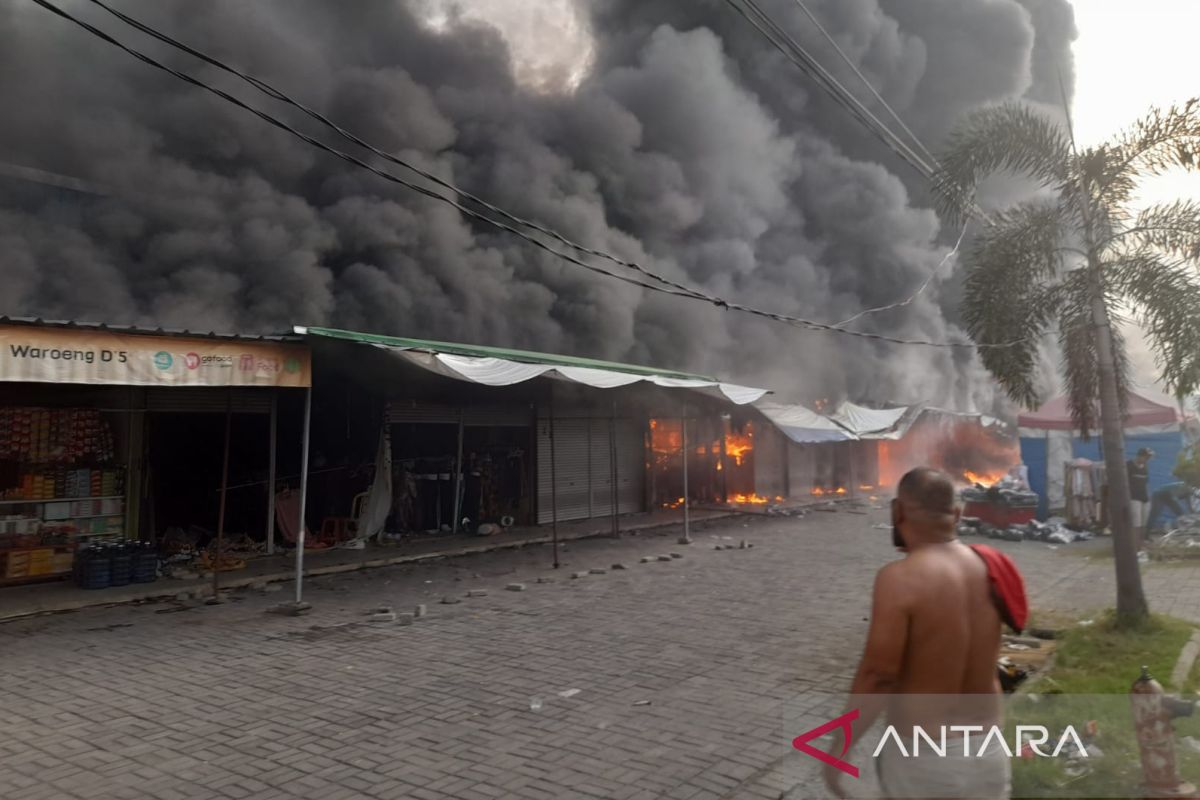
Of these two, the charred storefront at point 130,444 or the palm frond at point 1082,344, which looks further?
the palm frond at point 1082,344

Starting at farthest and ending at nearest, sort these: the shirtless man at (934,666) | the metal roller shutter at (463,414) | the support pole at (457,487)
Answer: the support pole at (457,487), the metal roller shutter at (463,414), the shirtless man at (934,666)

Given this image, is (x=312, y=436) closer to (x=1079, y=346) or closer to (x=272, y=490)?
(x=272, y=490)

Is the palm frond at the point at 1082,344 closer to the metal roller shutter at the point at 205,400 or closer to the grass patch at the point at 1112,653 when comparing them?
the grass patch at the point at 1112,653

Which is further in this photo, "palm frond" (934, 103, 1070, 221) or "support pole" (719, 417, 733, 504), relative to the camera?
"support pole" (719, 417, 733, 504)

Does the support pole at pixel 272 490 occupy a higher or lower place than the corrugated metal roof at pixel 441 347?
lower

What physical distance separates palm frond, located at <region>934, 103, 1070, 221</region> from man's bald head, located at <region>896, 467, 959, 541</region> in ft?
21.8

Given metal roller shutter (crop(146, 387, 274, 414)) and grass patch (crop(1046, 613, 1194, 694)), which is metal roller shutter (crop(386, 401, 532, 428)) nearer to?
metal roller shutter (crop(146, 387, 274, 414))

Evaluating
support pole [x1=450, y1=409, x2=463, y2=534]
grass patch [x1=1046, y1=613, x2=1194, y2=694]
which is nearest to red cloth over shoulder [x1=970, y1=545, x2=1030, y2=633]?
grass patch [x1=1046, y1=613, x2=1194, y2=694]

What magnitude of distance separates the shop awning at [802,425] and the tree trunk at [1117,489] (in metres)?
9.79

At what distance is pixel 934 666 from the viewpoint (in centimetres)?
219

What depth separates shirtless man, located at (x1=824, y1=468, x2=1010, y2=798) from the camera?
2.17 m

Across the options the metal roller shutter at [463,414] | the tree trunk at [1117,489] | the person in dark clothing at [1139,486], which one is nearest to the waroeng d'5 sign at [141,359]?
the metal roller shutter at [463,414]

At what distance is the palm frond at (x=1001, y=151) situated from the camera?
7.53 meters

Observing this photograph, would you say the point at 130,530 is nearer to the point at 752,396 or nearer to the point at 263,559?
the point at 263,559
